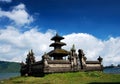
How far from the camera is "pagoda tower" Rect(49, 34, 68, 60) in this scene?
56.3 meters

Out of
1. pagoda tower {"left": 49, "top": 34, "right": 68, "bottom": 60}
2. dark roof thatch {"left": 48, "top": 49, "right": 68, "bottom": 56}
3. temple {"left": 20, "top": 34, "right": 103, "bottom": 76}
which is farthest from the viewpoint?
pagoda tower {"left": 49, "top": 34, "right": 68, "bottom": 60}

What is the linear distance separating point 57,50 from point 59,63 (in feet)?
25.8

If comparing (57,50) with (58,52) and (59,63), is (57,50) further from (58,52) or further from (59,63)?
(59,63)

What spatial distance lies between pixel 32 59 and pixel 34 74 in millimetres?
6113

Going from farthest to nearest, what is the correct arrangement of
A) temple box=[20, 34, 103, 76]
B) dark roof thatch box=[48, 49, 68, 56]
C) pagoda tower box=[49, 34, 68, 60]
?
pagoda tower box=[49, 34, 68, 60] → dark roof thatch box=[48, 49, 68, 56] → temple box=[20, 34, 103, 76]

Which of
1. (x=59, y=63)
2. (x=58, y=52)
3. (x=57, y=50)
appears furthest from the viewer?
(x=57, y=50)

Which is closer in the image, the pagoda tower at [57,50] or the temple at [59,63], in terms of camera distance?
the temple at [59,63]

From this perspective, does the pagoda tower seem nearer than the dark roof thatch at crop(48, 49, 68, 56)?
No

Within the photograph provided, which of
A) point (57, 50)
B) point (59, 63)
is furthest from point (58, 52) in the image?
point (59, 63)

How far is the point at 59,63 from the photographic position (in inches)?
1965

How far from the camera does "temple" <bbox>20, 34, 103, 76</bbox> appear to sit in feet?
160

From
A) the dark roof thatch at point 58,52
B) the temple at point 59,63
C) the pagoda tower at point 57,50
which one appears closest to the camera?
the temple at point 59,63

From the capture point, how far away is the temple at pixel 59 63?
160 feet

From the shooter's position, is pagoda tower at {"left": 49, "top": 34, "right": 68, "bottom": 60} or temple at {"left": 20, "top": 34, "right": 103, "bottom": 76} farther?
pagoda tower at {"left": 49, "top": 34, "right": 68, "bottom": 60}
